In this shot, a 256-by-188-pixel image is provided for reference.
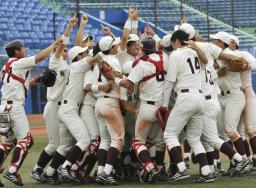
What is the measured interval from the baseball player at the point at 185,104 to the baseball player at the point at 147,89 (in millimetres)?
196

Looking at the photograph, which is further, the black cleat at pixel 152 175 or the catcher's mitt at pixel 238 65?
the catcher's mitt at pixel 238 65

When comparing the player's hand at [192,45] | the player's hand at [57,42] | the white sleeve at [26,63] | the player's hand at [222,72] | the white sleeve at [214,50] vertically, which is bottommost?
the player's hand at [222,72]

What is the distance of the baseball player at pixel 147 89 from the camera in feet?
32.2

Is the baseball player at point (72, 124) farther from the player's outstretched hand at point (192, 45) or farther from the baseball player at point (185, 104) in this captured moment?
the player's outstretched hand at point (192, 45)

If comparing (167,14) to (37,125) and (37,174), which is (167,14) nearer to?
(37,125)

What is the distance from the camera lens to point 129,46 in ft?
35.2

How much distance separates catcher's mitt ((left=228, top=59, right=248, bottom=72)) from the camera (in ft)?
35.1

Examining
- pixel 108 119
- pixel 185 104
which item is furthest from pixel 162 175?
pixel 185 104

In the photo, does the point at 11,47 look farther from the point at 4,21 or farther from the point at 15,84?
the point at 4,21

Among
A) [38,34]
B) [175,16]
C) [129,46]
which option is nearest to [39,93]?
[38,34]

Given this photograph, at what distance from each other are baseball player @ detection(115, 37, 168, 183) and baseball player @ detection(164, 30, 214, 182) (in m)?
0.20

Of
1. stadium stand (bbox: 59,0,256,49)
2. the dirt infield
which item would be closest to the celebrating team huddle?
the dirt infield

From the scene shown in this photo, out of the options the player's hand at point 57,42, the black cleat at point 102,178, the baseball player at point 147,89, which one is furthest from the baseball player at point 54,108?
the black cleat at point 102,178

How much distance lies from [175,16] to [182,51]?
77.3ft
